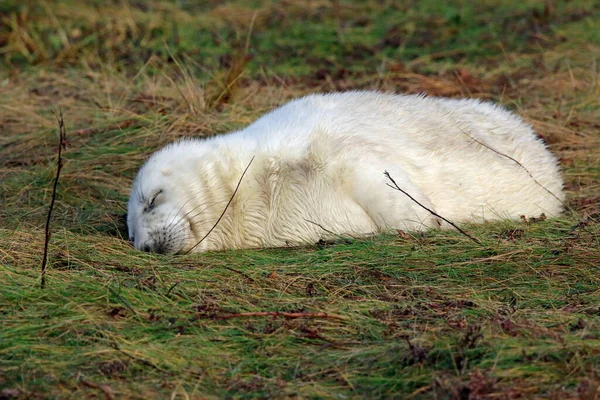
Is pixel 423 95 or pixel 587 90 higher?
pixel 423 95

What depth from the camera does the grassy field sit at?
3279 mm

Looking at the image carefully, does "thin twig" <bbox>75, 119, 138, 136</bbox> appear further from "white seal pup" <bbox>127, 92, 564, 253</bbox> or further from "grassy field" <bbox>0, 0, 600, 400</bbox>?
"white seal pup" <bbox>127, 92, 564, 253</bbox>

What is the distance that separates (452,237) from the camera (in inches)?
188

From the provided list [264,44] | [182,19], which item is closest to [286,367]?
[264,44]

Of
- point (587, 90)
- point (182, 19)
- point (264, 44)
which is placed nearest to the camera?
point (587, 90)

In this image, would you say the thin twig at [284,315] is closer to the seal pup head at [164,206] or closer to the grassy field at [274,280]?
the grassy field at [274,280]

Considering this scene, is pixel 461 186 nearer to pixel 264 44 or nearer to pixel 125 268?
pixel 125 268

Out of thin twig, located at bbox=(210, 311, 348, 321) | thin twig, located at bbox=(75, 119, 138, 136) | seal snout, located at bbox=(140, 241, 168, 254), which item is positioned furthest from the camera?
thin twig, located at bbox=(75, 119, 138, 136)

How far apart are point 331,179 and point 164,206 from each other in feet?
2.97

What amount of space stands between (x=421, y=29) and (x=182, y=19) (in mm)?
2758

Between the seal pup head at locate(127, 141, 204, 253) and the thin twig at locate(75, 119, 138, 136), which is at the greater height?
the seal pup head at locate(127, 141, 204, 253)

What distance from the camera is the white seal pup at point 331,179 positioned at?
502 centimetres

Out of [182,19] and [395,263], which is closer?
[395,263]

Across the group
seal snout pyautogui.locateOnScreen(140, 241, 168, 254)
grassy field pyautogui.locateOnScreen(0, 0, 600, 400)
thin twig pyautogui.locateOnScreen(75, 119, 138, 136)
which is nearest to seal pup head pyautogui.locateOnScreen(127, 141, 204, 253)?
seal snout pyautogui.locateOnScreen(140, 241, 168, 254)
